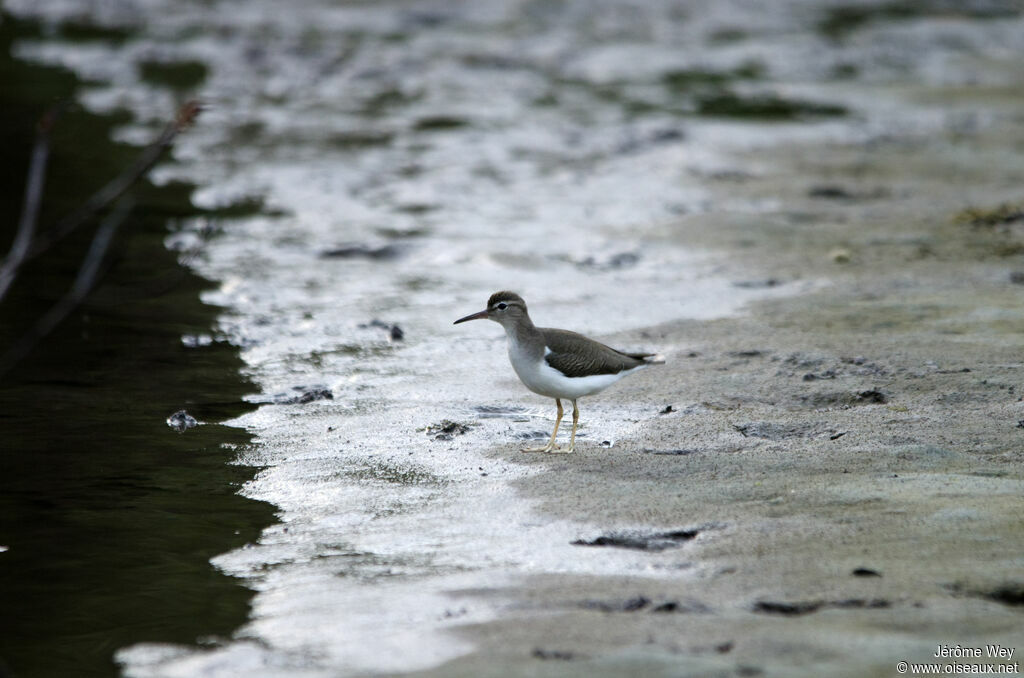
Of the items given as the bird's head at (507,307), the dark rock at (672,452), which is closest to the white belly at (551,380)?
the bird's head at (507,307)

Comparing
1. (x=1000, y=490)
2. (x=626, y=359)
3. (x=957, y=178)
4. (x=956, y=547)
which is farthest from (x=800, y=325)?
(x=957, y=178)

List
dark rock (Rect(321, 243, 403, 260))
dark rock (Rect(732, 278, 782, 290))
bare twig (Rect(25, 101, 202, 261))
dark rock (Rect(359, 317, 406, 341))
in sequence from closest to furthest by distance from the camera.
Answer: bare twig (Rect(25, 101, 202, 261)), dark rock (Rect(359, 317, 406, 341)), dark rock (Rect(732, 278, 782, 290)), dark rock (Rect(321, 243, 403, 260))

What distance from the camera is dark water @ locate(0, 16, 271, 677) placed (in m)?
4.67

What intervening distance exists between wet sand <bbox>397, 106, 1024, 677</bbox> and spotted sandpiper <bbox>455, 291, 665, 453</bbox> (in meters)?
0.32

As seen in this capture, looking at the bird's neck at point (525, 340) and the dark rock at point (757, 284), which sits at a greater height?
the bird's neck at point (525, 340)

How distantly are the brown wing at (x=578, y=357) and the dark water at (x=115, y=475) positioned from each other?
1623mm

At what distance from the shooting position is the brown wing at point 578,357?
623 cm

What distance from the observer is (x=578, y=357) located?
20.5ft

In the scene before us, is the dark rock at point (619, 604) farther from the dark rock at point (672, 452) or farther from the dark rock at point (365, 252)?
the dark rock at point (365, 252)

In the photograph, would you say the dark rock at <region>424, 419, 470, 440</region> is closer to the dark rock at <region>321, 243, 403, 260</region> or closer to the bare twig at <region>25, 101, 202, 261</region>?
the bare twig at <region>25, 101, 202, 261</region>

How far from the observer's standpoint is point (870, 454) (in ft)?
19.1

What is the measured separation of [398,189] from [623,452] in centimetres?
689

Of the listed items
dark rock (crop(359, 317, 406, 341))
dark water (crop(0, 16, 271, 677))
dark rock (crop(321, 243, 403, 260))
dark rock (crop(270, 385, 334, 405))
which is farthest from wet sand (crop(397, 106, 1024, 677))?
dark rock (crop(321, 243, 403, 260))

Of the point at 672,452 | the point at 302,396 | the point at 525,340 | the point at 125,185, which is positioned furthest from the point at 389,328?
the point at 125,185
